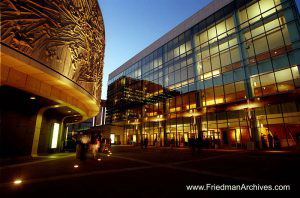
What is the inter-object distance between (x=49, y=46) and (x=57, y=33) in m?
1.07

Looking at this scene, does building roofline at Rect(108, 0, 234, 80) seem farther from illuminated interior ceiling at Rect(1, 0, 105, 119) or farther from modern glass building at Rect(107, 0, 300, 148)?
illuminated interior ceiling at Rect(1, 0, 105, 119)

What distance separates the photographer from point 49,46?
8695 millimetres

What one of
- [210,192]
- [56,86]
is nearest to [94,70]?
[56,86]

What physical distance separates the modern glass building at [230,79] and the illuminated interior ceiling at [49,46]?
52.1 feet

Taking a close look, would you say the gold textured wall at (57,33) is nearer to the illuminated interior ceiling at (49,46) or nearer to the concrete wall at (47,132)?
the illuminated interior ceiling at (49,46)

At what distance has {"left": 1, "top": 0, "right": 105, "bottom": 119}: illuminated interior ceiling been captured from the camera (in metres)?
7.05

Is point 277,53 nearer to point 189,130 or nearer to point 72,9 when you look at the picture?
point 189,130

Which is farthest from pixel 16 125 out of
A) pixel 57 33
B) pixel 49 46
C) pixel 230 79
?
pixel 230 79

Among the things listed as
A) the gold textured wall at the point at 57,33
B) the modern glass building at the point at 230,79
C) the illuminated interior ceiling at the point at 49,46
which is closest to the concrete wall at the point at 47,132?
the illuminated interior ceiling at the point at 49,46

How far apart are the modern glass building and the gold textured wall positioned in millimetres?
15545

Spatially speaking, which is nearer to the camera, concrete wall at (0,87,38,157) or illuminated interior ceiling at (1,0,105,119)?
illuminated interior ceiling at (1,0,105,119)

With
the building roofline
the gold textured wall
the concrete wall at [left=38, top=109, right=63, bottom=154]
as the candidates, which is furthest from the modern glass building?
the concrete wall at [left=38, top=109, right=63, bottom=154]

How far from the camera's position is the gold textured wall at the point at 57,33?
703cm

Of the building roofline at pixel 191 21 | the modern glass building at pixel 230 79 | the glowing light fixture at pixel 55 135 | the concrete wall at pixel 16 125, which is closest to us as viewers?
the concrete wall at pixel 16 125
